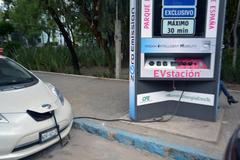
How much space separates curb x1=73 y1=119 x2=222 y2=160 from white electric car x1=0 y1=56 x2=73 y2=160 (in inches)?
21.7

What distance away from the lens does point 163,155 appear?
11.7 ft

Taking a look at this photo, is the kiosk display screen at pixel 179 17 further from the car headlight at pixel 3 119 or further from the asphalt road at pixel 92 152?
the car headlight at pixel 3 119

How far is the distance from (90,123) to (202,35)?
91.2 inches

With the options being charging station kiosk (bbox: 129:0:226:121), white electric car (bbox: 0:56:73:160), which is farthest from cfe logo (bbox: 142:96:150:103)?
white electric car (bbox: 0:56:73:160)

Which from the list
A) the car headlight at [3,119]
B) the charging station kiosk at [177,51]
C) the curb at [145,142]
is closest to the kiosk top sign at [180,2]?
the charging station kiosk at [177,51]

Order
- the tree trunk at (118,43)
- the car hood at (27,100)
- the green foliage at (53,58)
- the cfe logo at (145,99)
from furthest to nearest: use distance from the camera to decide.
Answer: the green foliage at (53,58) → the tree trunk at (118,43) → the cfe logo at (145,99) → the car hood at (27,100)

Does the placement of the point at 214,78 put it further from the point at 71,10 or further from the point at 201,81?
the point at 71,10

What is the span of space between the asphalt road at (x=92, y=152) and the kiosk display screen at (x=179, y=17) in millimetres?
1856

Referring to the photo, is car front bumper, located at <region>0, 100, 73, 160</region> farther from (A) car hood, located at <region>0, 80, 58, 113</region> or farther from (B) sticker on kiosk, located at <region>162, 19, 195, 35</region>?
(B) sticker on kiosk, located at <region>162, 19, 195, 35</region>

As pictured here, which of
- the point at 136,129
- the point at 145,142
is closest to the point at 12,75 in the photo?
the point at 136,129

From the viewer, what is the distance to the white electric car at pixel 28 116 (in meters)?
2.96

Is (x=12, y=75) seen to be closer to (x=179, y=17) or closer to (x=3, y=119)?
(x=3, y=119)

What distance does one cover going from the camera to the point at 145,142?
12.1 feet

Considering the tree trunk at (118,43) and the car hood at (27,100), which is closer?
the car hood at (27,100)
